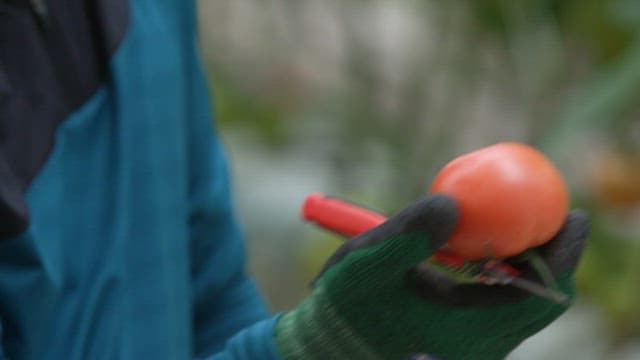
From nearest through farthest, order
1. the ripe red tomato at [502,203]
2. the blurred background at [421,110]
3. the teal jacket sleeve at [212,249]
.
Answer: the ripe red tomato at [502,203] → the teal jacket sleeve at [212,249] → the blurred background at [421,110]

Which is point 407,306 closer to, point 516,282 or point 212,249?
point 516,282

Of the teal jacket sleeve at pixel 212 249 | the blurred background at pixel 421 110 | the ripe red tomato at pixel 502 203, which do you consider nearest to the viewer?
the ripe red tomato at pixel 502 203

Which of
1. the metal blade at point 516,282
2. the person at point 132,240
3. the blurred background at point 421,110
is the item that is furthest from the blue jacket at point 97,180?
the blurred background at point 421,110

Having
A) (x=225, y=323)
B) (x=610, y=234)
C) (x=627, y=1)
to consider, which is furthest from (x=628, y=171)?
(x=225, y=323)

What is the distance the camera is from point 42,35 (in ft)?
2.71

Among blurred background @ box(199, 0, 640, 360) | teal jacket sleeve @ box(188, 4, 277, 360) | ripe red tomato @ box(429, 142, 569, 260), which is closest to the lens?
ripe red tomato @ box(429, 142, 569, 260)

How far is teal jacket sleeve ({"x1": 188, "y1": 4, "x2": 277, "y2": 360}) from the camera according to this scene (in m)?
0.99

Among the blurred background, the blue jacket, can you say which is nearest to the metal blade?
the blue jacket

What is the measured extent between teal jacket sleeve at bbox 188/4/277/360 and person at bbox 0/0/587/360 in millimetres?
57

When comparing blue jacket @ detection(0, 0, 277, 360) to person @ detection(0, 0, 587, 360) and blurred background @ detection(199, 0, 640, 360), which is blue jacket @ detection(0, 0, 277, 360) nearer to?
person @ detection(0, 0, 587, 360)

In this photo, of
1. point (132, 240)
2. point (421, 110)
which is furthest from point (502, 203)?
point (421, 110)

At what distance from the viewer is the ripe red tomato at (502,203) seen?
0.77 meters

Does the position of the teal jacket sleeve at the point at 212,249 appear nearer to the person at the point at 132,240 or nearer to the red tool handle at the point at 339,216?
the person at the point at 132,240

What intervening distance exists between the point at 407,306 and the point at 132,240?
0.20 m
